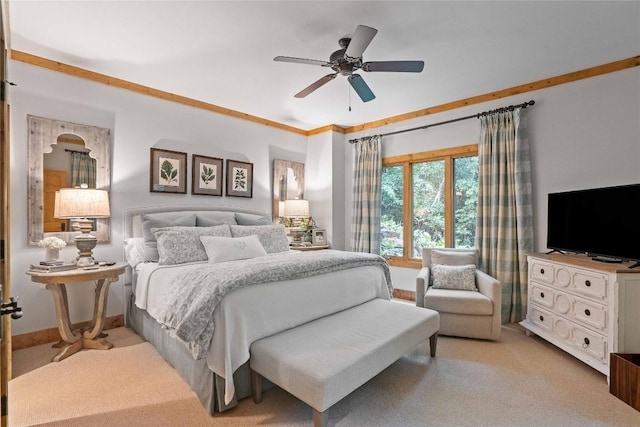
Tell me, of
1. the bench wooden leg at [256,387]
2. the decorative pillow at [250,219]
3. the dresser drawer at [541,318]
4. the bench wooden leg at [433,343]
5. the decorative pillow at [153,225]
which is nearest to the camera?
the bench wooden leg at [256,387]

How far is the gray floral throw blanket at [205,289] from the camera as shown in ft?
6.38

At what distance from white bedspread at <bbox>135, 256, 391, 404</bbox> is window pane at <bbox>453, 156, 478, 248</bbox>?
5.81ft

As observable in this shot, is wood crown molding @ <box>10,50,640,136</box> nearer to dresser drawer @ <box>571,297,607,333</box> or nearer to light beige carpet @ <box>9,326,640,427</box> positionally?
dresser drawer @ <box>571,297,607,333</box>

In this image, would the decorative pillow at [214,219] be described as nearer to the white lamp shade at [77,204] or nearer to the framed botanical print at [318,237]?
the white lamp shade at [77,204]

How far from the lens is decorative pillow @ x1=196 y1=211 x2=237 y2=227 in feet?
12.5

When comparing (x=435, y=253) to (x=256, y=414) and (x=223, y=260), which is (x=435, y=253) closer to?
(x=223, y=260)

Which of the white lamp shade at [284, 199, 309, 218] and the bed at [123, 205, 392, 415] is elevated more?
the white lamp shade at [284, 199, 309, 218]

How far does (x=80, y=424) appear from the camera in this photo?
1878mm

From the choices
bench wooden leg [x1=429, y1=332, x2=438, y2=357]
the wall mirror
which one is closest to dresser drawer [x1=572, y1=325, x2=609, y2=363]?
bench wooden leg [x1=429, y1=332, x2=438, y2=357]

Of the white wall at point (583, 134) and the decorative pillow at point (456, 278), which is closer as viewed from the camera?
the white wall at point (583, 134)

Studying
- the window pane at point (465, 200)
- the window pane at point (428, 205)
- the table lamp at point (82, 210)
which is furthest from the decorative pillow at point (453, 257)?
the table lamp at point (82, 210)

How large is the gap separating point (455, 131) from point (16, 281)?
16.5ft

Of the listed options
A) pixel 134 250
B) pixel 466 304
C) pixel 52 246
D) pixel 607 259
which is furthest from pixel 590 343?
pixel 52 246

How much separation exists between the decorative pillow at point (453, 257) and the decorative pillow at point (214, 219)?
2562 mm
